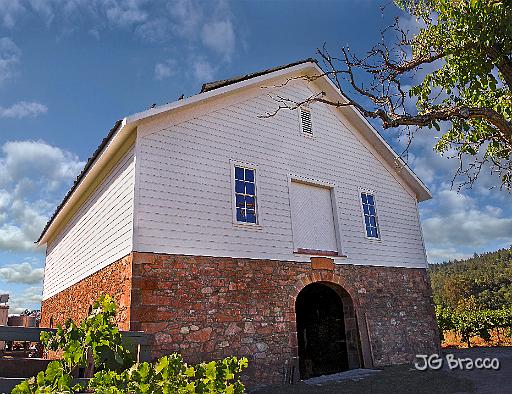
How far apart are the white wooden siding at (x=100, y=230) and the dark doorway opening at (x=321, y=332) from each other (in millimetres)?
6221

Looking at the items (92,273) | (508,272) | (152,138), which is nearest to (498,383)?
(152,138)

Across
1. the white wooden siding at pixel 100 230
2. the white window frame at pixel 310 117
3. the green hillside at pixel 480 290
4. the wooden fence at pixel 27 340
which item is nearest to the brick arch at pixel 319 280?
the white window frame at pixel 310 117

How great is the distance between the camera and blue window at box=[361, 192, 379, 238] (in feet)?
44.0

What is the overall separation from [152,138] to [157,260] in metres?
2.78

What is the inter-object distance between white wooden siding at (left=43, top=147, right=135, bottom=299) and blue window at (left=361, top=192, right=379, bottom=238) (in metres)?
7.48

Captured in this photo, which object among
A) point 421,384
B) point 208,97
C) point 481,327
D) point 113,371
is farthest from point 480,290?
point 113,371

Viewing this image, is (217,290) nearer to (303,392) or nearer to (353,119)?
(303,392)

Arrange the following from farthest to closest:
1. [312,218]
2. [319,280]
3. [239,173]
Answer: [312,218] → [319,280] → [239,173]

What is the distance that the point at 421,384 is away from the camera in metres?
9.18

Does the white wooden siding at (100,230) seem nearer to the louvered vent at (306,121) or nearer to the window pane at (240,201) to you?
the window pane at (240,201)

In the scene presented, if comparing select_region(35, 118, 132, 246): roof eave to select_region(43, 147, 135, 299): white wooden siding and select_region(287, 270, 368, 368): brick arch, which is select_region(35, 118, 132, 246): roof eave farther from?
select_region(287, 270, 368, 368): brick arch

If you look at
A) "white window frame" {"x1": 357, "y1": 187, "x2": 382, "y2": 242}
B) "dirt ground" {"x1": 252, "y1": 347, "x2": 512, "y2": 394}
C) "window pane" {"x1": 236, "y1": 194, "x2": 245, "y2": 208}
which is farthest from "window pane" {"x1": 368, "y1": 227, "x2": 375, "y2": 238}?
"window pane" {"x1": 236, "y1": 194, "x2": 245, "y2": 208}

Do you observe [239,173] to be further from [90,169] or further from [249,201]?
[90,169]

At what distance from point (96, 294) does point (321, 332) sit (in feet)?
23.6
